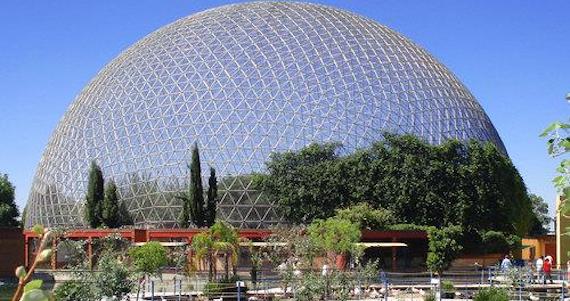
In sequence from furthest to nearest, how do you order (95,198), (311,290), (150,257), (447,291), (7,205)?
1. (7,205)
2. (95,198)
3. (150,257)
4. (447,291)
5. (311,290)

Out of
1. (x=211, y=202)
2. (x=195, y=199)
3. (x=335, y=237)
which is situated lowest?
(x=335, y=237)

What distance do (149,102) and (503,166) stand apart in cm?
2403

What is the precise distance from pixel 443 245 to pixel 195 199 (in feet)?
48.1

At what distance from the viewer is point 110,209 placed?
5331 centimetres

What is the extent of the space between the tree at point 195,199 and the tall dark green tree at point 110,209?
19.9ft

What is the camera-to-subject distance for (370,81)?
57.2m

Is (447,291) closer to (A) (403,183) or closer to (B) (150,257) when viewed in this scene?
(B) (150,257)

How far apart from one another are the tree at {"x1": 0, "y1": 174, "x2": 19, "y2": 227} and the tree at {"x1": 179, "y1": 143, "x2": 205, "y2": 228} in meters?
32.4

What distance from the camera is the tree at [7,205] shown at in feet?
250

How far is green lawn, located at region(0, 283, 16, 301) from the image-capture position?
92.2 feet

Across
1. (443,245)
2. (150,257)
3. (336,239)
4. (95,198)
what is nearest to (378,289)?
(336,239)

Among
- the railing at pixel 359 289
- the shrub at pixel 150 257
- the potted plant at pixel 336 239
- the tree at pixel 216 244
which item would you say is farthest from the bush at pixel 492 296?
the shrub at pixel 150 257

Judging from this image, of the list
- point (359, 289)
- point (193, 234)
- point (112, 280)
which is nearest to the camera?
point (112, 280)

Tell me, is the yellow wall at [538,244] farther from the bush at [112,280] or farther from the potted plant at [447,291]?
the bush at [112,280]
